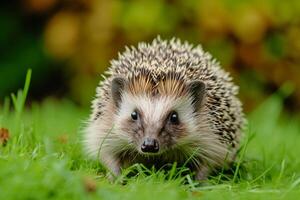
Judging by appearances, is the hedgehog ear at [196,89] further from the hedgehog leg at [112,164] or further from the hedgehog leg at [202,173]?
the hedgehog leg at [112,164]

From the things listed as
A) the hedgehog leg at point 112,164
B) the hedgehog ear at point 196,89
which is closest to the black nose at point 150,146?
the hedgehog leg at point 112,164

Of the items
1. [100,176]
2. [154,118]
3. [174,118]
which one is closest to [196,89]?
[174,118]

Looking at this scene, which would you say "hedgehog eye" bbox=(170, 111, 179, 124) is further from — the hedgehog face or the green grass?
the green grass

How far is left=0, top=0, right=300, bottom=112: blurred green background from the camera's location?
868 cm

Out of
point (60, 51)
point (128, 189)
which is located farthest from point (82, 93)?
point (128, 189)

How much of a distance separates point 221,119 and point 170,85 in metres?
0.43

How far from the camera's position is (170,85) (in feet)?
14.9

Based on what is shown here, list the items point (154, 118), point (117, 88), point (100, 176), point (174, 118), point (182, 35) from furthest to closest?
1. point (182, 35)
2. point (117, 88)
3. point (174, 118)
4. point (154, 118)
5. point (100, 176)

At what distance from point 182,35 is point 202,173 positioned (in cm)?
474

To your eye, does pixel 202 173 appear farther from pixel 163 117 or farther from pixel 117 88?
pixel 117 88

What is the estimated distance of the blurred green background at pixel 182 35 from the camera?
8.68m

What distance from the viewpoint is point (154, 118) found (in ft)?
14.5

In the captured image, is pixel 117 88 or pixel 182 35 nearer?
pixel 117 88

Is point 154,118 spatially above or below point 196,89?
below
